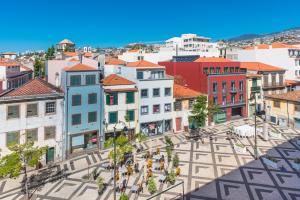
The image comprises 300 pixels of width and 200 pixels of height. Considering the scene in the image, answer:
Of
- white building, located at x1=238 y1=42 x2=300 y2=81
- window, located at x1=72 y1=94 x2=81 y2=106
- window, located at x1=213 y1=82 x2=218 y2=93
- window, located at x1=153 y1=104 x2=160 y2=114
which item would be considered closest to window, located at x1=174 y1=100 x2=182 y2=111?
window, located at x1=153 y1=104 x2=160 y2=114

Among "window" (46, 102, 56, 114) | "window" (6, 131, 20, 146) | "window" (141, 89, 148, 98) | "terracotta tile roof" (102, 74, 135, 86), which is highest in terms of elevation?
"terracotta tile roof" (102, 74, 135, 86)

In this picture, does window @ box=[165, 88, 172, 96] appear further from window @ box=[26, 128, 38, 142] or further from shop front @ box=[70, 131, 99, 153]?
window @ box=[26, 128, 38, 142]

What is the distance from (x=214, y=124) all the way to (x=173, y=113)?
12188 millimetres

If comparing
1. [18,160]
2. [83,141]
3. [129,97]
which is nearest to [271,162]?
[129,97]

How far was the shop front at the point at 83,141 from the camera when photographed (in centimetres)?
4116

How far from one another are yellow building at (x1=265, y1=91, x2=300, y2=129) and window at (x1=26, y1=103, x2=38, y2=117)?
48.3 m

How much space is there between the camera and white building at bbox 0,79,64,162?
3503 centimetres

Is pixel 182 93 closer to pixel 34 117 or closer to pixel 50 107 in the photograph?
pixel 50 107

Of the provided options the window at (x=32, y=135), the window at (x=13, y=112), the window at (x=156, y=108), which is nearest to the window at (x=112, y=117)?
the window at (x=156, y=108)

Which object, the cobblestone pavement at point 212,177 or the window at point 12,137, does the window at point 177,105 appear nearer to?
the cobblestone pavement at point 212,177

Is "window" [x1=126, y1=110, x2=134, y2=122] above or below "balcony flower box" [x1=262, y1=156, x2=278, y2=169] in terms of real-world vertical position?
above

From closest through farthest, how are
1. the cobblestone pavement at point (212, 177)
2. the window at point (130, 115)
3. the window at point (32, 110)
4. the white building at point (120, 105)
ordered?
the cobblestone pavement at point (212, 177), the window at point (32, 110), the white building at point (120, 105), the window at point (130, 115)

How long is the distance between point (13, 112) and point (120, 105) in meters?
16.5

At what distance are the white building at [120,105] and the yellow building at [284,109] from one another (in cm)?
3242
